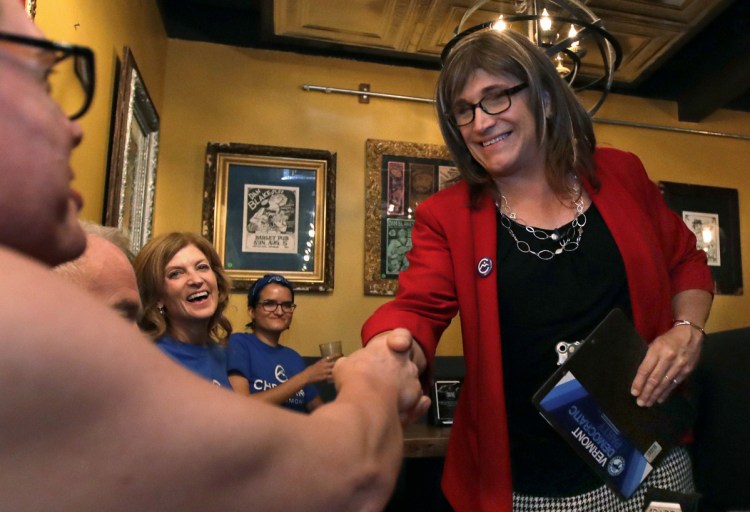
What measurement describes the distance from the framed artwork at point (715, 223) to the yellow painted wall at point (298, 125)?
1745 mm

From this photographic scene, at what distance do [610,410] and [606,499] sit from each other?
0.17m

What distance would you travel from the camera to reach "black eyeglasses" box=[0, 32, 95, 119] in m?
0.44

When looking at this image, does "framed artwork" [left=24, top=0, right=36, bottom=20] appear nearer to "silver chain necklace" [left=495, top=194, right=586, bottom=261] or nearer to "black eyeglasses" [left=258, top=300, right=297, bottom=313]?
"silver chain necklace" [left=495, top=194, right=586, bottom=261]

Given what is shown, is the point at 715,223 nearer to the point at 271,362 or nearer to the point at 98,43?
the point at 271,362

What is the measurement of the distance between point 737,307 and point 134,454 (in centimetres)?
457

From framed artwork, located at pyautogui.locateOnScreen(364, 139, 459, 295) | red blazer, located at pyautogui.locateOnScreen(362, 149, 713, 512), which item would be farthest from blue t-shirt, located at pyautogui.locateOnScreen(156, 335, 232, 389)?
framed artwork, located at pyautogui.locateOnScreen(364, 139, 459, 295)

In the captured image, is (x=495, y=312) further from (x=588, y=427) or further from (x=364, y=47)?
(x=364, y=47)

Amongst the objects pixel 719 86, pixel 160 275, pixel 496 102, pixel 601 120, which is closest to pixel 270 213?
pixel 160 275

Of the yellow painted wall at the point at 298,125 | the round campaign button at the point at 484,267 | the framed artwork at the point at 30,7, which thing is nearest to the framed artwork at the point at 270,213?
the yellow painted wall at the point at 298,125

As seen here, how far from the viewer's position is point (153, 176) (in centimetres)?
314

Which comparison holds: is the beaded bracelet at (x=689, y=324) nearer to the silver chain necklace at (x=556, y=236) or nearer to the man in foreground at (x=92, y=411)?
the silver chain necklace at (x=556, y=236)

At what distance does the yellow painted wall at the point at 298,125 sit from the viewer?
3.50m

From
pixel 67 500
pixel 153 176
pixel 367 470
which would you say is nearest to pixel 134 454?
pixel 67 500

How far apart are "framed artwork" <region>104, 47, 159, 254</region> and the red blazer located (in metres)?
1.54
